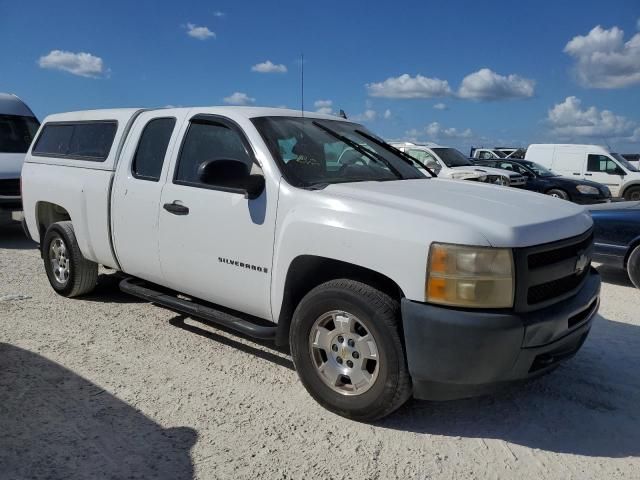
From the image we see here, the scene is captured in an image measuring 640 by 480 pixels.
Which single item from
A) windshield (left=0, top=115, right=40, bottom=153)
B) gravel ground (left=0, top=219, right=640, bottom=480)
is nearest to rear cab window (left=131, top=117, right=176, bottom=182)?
gravel ground (left=0, top=219, right=640, bottom=480)

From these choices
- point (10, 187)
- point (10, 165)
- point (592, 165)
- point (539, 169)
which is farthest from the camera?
point (592, 165)

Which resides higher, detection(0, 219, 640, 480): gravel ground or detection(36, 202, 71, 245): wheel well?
detection(36, 202, 71, 245): wheel well

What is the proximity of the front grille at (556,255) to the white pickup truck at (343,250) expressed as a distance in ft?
0.04

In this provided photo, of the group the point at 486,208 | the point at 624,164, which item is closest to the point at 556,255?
the point at 486,208

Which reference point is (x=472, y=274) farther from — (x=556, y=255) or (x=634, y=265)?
(x=634, y=265)

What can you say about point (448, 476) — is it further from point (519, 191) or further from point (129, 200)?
point (129, 200)

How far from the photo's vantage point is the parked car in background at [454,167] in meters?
14.5

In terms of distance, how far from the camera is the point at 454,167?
1502cm

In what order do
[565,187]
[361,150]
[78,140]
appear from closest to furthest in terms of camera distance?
[361,150], [78,140], [565,187]

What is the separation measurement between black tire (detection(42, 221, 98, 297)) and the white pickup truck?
1.59ft

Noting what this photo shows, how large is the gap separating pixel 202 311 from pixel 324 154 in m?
1.45

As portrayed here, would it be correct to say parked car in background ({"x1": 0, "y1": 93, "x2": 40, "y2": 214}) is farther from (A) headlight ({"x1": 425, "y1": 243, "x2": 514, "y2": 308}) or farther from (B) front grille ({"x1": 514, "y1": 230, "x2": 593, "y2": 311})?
(B) front grille ({"x1": 514, "y1": 230, "x2": 593, "y2": 311})

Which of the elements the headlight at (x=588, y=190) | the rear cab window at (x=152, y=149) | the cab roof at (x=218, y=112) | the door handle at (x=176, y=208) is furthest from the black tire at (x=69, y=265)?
the headlight at (x=588, y=190)

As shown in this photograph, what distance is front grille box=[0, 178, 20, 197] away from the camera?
9.37m
